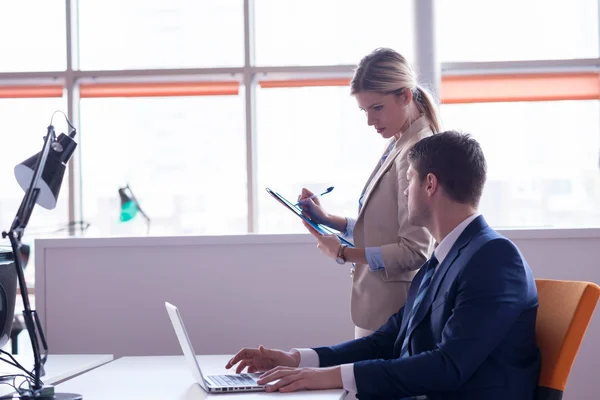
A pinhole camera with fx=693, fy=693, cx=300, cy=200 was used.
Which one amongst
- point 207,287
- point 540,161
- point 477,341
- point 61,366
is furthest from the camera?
point 540,161

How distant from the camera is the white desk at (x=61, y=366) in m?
1.89

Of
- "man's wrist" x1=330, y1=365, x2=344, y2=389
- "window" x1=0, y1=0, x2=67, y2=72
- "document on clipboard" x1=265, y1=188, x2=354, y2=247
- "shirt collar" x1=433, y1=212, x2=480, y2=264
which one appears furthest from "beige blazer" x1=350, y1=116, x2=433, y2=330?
"window" x1=0, y1=0, x2=67, y2=72

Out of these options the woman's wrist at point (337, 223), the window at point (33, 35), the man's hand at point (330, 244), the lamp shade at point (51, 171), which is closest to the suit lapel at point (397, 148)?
the man's hand at point (330, 244)

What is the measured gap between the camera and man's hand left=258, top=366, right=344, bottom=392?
153cm

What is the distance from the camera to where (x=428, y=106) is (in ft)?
7.18

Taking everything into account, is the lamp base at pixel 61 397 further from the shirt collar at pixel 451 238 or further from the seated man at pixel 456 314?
the shirt collar at pixel 451 238

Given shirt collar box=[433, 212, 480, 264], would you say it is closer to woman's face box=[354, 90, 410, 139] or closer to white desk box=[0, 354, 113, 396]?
woman's face box=[354, 90, 410, 139]

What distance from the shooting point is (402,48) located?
466 cm

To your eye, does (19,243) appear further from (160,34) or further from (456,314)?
(160,34)

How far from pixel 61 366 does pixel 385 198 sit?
109 cm

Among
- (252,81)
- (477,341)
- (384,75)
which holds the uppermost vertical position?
(252,81)

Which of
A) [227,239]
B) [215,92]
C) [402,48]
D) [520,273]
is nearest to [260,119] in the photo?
[215,92]

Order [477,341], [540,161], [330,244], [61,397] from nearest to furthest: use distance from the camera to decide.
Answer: [477,341] < [61,397] < [330,244] < [540,161]

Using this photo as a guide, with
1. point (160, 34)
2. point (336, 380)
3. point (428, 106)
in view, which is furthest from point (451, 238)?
point (160, 34)
